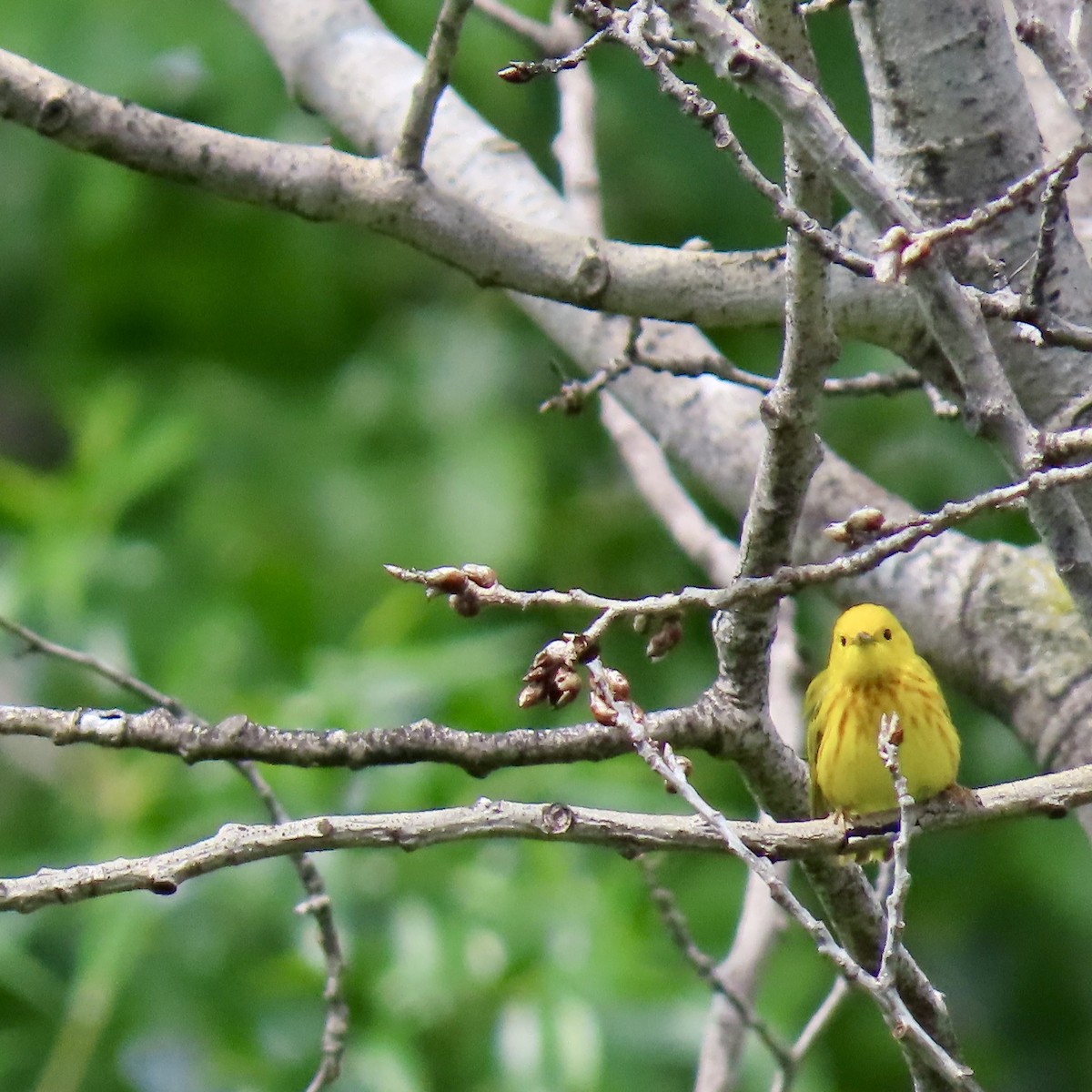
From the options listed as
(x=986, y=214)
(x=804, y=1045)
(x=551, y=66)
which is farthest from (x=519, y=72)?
(x=804, y=1045)

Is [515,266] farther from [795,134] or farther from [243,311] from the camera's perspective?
[243,311]

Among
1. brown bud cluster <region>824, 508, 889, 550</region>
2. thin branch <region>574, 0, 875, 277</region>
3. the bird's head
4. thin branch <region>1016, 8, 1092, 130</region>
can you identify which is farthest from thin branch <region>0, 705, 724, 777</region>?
Result: the bird's head

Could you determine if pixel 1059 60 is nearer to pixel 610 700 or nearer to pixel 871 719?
pixel 610 700

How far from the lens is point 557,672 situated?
1.94m

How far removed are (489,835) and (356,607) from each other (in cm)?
536

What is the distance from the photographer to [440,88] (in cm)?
230

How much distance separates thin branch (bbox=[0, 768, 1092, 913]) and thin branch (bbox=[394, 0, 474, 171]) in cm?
102

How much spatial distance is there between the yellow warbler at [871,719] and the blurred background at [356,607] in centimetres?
88

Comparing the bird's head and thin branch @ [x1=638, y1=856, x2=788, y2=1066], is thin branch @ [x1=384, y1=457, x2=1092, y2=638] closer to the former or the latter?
the bird's head

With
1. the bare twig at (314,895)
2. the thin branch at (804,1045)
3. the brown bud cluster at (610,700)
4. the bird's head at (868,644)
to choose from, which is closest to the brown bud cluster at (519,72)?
the brown bud cluster at (610,700)

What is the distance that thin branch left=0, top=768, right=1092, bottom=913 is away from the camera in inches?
71.1

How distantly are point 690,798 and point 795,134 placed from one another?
0.79 meters

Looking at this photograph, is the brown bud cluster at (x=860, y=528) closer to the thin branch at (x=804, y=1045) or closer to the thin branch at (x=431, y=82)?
the thin branch at (x=431, y=82)

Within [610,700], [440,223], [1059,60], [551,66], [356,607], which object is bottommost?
[610,700]
